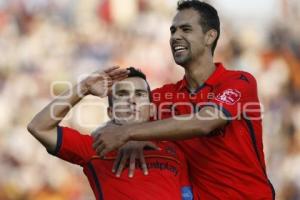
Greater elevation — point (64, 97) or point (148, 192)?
point (64, 97)

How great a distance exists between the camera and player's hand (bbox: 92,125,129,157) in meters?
3.48

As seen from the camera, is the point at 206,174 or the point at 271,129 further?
the point at 271,129

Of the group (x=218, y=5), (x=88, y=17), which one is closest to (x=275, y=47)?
(x=218, y=5)

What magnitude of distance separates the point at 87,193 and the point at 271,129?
7.14 feet

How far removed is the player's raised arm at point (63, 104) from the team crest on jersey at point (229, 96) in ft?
1.84

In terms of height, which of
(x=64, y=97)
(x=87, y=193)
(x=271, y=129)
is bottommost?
(x=87, y=193)

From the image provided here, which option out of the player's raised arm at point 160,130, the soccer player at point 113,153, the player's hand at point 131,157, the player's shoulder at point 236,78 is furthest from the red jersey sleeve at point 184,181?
the player's shoulder at point 236,78

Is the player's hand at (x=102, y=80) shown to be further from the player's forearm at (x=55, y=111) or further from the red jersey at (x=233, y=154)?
the red jersey at (x=233, y=154)

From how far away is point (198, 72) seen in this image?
441 centimetres

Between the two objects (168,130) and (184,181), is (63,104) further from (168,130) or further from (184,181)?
(184,181)

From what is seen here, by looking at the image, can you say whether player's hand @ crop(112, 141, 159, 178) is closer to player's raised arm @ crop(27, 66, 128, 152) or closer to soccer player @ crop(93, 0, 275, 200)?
Result: soccer player @ crop(93, 0, 275, 200)

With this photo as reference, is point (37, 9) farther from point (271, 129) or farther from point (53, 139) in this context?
point (53, 139)

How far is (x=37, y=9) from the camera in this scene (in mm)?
9156

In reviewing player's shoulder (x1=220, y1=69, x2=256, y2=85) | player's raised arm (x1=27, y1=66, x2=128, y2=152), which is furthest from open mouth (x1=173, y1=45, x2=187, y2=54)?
player's raised arm (x1=27, y1=66, x2=128, y2=152)
